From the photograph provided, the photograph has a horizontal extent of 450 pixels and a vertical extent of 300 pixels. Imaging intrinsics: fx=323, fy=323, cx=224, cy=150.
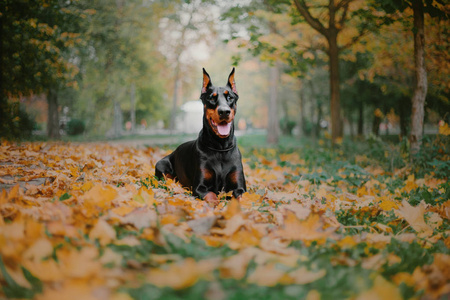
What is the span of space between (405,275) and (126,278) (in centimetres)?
118

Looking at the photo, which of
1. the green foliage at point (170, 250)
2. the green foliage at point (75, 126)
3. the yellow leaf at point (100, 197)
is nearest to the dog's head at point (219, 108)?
the yellow leaf at point (100, 197)

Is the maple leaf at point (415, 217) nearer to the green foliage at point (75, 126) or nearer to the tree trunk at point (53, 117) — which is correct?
the tree trunk at point (53, 117)

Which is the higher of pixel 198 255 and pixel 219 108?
pixel 219 108

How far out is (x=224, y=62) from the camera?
1383 inches

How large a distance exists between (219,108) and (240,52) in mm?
12648

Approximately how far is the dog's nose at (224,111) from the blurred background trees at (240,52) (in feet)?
13.1

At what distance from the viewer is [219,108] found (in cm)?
335

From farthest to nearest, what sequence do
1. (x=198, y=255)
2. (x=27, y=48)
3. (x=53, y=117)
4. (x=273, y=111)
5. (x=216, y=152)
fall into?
(x=273, y=111) → (x=53, y=117) → (x=27, y=48) → (x=216, y=152) → (x=198, y=255)

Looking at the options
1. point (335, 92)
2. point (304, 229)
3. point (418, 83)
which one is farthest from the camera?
point (335, 92)

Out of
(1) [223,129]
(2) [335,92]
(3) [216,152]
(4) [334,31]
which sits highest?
(4) [334,31]

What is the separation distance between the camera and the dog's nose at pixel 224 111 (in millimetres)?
3342

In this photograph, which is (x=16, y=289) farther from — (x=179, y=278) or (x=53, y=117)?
(x=53, y=117)

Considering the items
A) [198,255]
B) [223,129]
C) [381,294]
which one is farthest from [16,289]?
[223,129]

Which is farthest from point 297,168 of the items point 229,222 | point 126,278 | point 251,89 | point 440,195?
point 251,89
